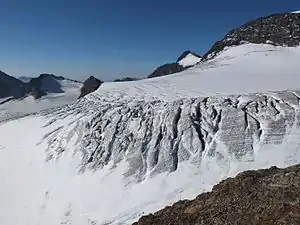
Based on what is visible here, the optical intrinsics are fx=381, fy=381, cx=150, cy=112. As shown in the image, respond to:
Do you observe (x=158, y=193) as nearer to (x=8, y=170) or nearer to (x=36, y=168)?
(x=36, y=168)

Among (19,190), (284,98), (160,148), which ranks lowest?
(19,190)

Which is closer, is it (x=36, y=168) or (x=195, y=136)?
(x=195, y=136)

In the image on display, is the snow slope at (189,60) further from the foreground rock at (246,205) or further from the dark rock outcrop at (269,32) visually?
the foreground rock at (246,205)

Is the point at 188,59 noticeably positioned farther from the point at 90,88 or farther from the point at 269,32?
the point at 269,32

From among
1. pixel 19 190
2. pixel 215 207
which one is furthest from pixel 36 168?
pixel 215 207

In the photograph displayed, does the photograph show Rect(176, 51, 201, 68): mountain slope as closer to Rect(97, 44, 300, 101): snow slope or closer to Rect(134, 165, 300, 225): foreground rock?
Rect(97, 44, 300, 101): snow slope

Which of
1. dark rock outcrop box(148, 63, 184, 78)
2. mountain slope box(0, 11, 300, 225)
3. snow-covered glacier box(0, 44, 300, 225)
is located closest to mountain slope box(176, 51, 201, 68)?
dark rock outcrop box(148, 63, 184, 78)

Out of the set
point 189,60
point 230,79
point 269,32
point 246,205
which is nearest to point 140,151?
point 246,205
